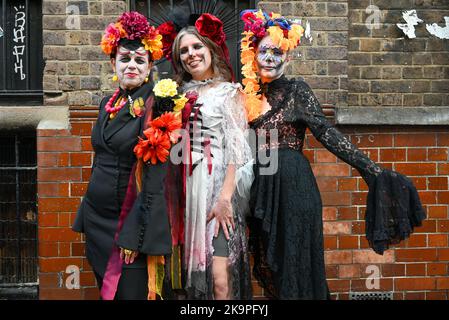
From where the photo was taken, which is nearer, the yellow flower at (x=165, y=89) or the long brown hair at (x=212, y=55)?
the yellow flower at (x=165, y=89)

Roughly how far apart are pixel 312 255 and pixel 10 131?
2.88 m

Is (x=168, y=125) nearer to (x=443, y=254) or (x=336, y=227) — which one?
(x=336, y=227)

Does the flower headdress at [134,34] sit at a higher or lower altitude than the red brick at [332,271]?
higher

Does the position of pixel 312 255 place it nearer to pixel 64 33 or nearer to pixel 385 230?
pixel 385 230

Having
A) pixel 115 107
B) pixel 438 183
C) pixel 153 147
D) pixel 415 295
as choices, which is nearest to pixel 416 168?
pixel 438 183

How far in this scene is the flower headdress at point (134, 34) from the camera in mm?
4141

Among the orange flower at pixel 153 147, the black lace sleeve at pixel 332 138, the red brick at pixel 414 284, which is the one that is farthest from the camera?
the red brick at pixel 414 284

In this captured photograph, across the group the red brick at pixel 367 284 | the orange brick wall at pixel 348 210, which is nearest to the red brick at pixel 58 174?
the orange brick wall at pixel 348 210

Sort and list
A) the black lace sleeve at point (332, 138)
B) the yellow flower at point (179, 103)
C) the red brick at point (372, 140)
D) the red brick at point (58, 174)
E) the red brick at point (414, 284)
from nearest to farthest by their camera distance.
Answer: the yellow flower at point (179, 103), the black lace sleeve at point (332, 138), the red brick at point (58, 174), the red brick at point (372, 140), the red brick at point (414, 284)

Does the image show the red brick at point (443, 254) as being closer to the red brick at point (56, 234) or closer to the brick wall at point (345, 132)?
the brick wall at point (345, 132)

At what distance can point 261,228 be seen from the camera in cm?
436

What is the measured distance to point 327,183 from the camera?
5.66 meters

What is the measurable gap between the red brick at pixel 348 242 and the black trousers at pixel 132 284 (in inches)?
84.0

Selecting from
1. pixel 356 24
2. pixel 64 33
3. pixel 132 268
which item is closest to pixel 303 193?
pixel 132 268
